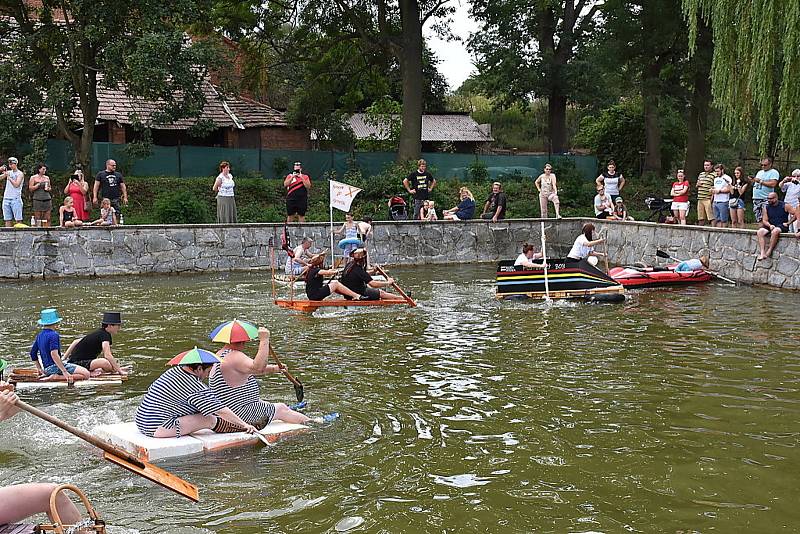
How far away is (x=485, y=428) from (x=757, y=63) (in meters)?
12.0

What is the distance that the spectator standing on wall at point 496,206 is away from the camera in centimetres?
2888

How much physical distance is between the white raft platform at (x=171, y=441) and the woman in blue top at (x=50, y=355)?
98.1 inches

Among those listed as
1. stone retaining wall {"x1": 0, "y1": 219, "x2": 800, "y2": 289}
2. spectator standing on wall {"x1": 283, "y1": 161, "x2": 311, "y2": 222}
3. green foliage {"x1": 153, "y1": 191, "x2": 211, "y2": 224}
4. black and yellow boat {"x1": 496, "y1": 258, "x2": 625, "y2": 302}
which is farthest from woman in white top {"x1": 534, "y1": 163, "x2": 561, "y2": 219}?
green foliage {"x1": 153, "y1": 191, "x2": 211, "y2": 224}

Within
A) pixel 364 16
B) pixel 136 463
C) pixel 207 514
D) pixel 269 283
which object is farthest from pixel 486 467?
pixel 364 16

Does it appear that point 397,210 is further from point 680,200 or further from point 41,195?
point 41,195

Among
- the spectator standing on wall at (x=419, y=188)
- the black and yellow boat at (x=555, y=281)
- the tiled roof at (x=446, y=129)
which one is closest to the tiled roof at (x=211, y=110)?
the tiled roof at (x=446, y=129)

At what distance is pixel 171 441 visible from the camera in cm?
933

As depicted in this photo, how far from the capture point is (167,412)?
9.48 metres

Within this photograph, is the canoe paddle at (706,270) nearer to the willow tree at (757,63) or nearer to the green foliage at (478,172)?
the willow tree at (757,63)

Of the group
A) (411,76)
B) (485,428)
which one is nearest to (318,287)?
(485,428)

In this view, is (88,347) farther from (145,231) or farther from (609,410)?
(145,231)

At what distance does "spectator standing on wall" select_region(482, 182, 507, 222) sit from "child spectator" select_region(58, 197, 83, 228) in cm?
1126

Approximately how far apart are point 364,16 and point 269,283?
17.1 meters

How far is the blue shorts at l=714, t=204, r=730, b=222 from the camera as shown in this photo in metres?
A: 24.0
